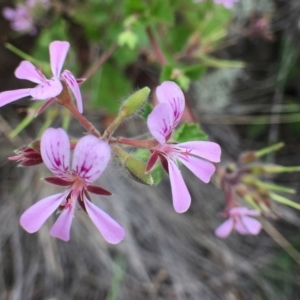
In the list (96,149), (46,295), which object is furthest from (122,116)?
(46,295)

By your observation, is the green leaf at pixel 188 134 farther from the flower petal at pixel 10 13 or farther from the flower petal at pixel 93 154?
the flower petal at pixel 10 13

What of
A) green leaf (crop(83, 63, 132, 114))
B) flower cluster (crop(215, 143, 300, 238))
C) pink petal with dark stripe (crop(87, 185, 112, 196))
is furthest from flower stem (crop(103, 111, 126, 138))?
green leaf (crop(83, 63, 132, 114))

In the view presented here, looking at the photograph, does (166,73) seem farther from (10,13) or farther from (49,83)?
(10,13)

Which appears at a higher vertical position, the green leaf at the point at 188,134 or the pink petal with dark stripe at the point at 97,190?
the pink petal with dark stripe at the point at 97,190

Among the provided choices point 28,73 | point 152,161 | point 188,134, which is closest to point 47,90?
point 28,73

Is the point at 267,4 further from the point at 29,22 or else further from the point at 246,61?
the point at 29,22

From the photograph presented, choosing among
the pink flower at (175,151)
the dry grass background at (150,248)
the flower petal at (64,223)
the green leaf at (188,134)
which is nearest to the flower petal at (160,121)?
the pink flower at (175,151)

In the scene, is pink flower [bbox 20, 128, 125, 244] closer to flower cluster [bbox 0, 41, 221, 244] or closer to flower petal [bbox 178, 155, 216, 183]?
flower cluster [bbox 0, 41, 221, 244]
